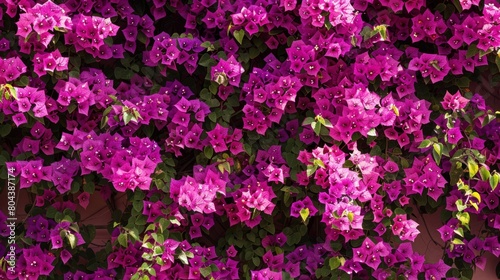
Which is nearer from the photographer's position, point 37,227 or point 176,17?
point 37,227

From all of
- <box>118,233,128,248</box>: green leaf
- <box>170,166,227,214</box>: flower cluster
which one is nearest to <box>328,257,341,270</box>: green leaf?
<box>170,166,227,214</box>: flower cluster

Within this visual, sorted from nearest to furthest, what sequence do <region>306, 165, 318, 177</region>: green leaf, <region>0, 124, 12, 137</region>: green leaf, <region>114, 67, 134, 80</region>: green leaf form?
1. <region>306, 165, 318, 177</region>: green leaf
2. <region>0, 124, 12, 137</region>: green leaf
3. <region>114, 67, 134, 80</region>: green leaf

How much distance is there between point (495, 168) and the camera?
2709 millimetres

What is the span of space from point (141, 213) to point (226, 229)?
38 cm

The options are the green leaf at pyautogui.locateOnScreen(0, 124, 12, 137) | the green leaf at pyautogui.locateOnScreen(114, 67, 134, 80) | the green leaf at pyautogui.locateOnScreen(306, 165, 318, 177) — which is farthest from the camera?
the green leaf at pyautogui.locateOnScreen(114, 67, 134, 80)

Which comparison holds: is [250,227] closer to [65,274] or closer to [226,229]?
[226,229]

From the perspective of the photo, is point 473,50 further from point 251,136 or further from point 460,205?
point 251,136

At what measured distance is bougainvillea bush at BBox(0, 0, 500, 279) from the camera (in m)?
2.40

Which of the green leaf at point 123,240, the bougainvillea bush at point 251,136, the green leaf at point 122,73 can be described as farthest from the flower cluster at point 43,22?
the green leaf at point 123,240

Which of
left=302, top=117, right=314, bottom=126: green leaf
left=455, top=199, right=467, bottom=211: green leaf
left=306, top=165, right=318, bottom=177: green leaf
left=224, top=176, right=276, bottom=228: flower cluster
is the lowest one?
left=224, top=176, right=276, bottom=228: flower cluster

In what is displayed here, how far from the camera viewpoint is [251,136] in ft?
8.34

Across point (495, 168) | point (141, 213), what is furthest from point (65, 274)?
point (495, 168)

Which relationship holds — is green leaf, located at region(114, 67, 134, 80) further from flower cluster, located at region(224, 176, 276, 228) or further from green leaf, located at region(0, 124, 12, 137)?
flower cluster, located at region(224, 176, 276, 228)

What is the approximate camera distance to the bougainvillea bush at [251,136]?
240 centimetres
